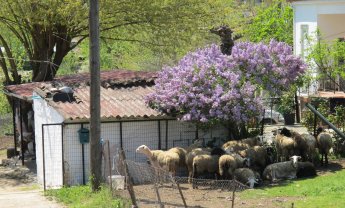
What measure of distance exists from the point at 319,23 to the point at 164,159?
15.0 metres

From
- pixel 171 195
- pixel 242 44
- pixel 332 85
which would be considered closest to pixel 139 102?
pixel 242 44

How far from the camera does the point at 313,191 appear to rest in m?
15.8

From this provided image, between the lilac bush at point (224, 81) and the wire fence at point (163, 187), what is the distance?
80.9 inches

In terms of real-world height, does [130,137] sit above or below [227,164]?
above

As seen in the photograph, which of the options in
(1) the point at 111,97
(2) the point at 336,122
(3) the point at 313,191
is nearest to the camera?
(3) the point at 313,191

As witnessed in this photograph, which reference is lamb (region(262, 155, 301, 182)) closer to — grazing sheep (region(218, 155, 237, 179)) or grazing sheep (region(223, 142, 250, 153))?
grazing sheep (region(223, 142, 250, 153))

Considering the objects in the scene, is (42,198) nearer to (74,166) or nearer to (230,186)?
(74,166)

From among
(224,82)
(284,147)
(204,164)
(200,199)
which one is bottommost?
(200,199)

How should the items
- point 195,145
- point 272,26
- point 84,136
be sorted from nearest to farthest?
1. point 84,136
2. point 195,145
3. point 272,26

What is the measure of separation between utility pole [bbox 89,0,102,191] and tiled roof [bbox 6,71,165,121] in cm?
172

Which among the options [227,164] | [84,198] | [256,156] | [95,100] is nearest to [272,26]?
[256,156]

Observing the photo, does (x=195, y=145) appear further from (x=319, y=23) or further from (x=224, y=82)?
(x=319, y=23)

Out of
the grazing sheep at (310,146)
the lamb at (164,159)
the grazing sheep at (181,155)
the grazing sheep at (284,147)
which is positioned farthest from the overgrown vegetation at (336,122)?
the lamb at (164,159)

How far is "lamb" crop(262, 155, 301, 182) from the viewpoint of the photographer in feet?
59.3
